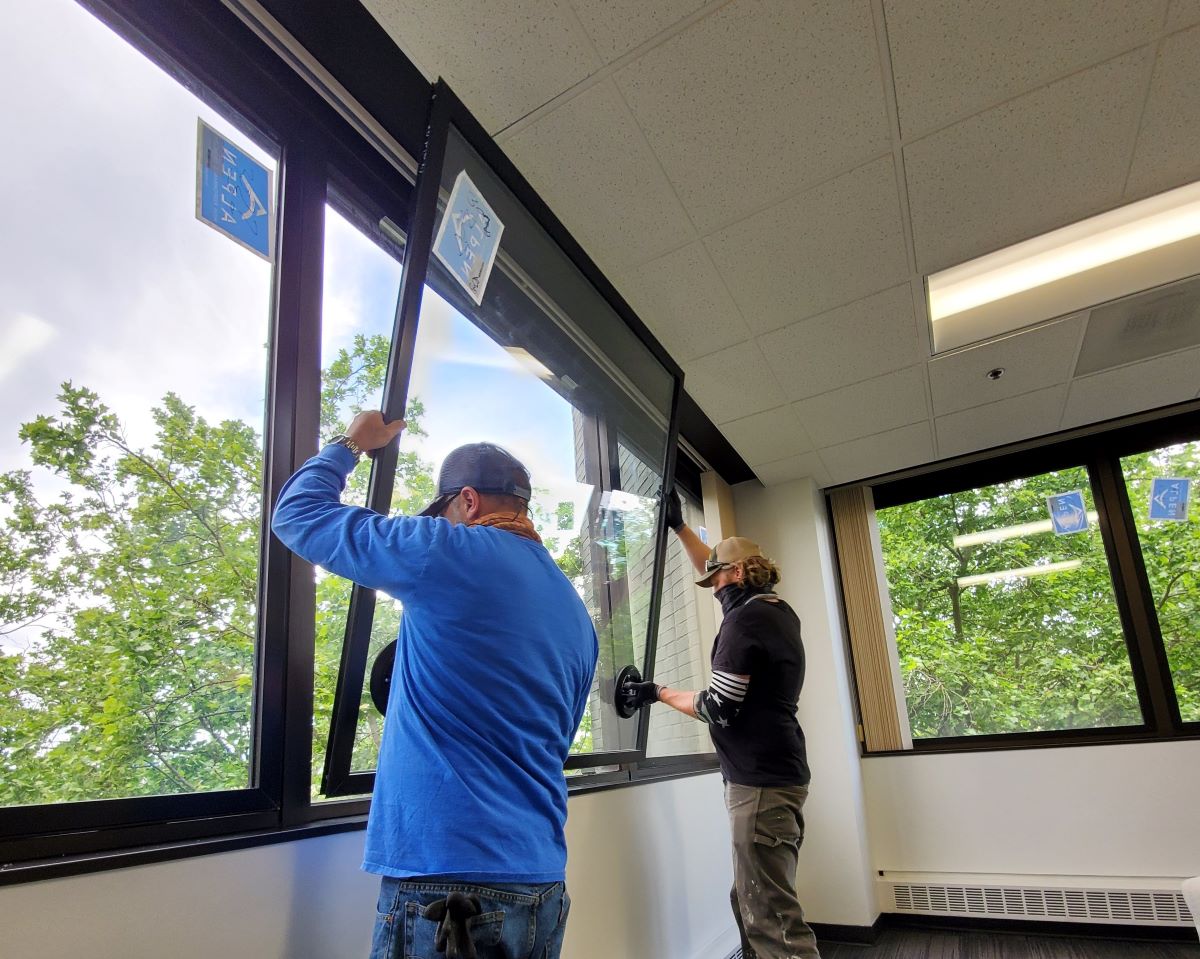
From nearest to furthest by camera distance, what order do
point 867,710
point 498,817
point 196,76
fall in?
point 498,817, point 196,76, point 867,710

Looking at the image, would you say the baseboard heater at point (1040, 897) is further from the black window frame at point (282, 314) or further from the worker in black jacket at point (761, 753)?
the black window frame at point (282, 314)

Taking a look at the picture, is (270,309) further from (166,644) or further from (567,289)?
(567,289)

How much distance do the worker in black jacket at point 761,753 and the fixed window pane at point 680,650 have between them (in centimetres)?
69

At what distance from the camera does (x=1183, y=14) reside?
1610mm

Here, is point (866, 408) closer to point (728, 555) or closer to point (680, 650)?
point (728, 555)

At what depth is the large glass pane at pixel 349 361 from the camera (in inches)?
54.9

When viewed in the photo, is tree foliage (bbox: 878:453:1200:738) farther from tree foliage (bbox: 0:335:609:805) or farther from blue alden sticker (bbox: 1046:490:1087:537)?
tree foliage (bbox: 0:335:609:805)

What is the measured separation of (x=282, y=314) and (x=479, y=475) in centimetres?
56

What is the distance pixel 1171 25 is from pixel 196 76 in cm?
211

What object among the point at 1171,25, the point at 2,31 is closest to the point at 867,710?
the point at 1171,25

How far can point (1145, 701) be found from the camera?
11.6 ft

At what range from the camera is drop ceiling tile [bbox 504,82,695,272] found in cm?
182

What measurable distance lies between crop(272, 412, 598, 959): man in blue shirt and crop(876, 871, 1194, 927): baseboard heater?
10.9 ft

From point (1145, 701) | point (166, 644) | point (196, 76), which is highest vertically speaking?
point (196, 76)
